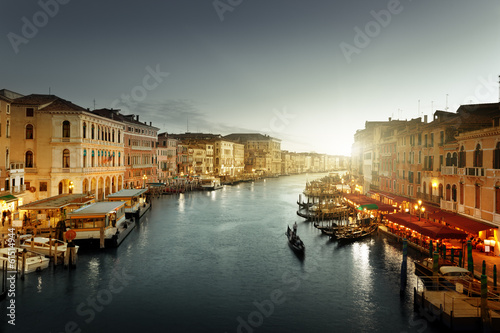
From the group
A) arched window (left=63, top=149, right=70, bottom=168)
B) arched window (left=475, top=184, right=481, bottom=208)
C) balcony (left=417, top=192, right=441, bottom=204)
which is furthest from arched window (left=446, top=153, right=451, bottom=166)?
arched window (left=63, top=149, right=70, bottom=168)

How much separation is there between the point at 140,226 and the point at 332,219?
19.5m

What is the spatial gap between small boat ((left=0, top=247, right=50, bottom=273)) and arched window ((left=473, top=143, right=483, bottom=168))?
81.4ft

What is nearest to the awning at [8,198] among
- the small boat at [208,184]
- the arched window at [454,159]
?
the arched window at [454,159]

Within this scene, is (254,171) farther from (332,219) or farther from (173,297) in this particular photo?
(173,297)

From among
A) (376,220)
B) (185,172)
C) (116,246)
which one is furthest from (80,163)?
(185,172)

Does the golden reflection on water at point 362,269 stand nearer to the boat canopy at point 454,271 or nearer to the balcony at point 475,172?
the boat canopy at point 454,271

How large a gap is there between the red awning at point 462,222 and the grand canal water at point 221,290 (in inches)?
149

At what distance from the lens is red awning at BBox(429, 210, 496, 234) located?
60.2 ft

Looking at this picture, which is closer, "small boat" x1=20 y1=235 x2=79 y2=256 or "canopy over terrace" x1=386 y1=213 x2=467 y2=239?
"canopy over terrace" x1=386 y1=213 x2=467 y2=239

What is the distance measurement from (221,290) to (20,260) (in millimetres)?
10321

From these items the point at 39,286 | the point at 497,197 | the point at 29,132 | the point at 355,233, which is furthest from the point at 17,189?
the point at 497,197

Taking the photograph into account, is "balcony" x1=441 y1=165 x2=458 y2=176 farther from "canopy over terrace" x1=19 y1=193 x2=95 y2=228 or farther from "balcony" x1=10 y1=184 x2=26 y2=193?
"balcony" x1=10 y1=184 x2=26 y2=193

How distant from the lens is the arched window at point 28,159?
3347 centimetres

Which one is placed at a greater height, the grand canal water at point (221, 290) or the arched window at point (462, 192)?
the arched window at point (462, 192)
